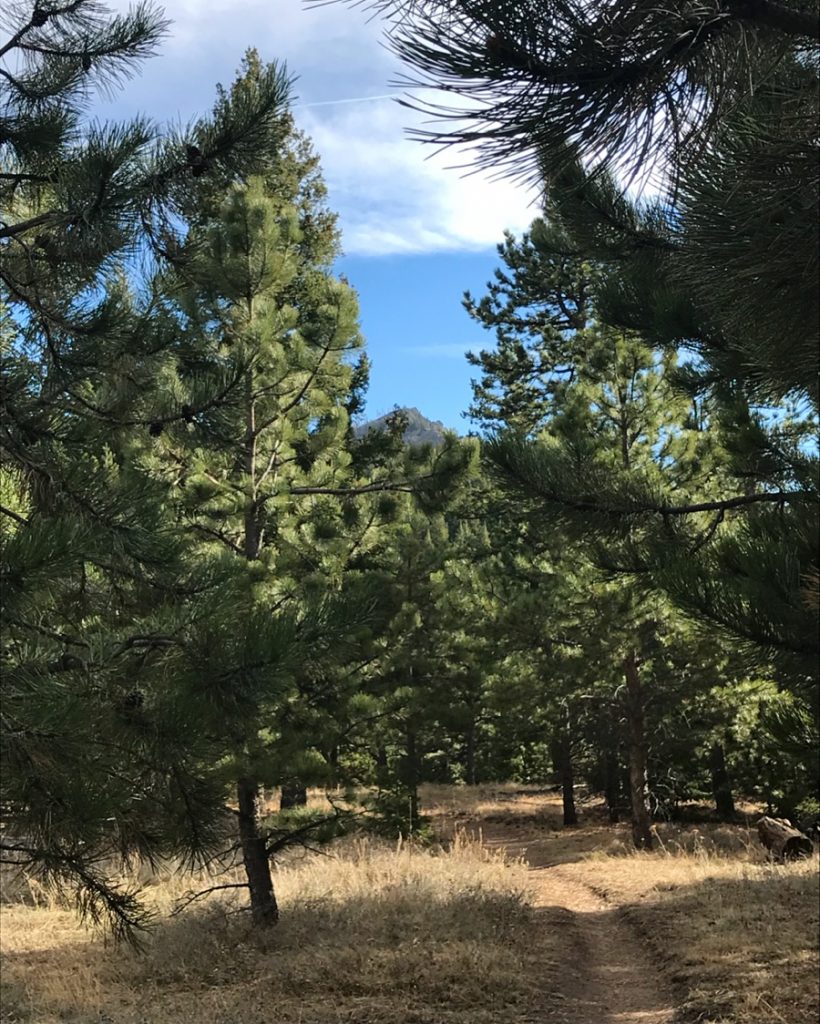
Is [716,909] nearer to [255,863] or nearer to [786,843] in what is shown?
[786,843]

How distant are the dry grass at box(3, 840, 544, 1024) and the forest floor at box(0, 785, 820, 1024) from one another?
2cm

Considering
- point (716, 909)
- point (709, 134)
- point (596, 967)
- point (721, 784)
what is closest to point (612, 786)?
point (721, 784)

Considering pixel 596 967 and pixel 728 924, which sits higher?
pixel 728 924

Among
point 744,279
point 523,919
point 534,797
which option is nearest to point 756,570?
point 744,279

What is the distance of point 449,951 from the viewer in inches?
269

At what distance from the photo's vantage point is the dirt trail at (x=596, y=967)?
5793 millimetres

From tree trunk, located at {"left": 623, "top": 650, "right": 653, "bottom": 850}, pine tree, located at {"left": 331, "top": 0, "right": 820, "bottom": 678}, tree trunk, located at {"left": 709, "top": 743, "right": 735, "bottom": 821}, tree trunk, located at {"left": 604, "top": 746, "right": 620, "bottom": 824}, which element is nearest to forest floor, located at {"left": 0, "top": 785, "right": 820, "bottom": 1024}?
tree trunk, located at {"left": 623, "top": 650, "right": 653, "bottom": 850}

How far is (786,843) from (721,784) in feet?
19.0

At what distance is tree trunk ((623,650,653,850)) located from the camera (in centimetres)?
1389

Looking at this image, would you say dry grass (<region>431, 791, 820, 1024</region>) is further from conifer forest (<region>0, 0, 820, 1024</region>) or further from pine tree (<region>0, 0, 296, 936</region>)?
pine tree (<region>0, 0, 296, 936</region>)

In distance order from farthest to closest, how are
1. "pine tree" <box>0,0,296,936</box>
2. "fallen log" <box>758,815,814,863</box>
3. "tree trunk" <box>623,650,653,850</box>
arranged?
"tree trunk" <box>623,650,653,850</box>, "fallen log" <box>758,815,814,863</box>, "pine tree" <box>0,0,296,936</box>

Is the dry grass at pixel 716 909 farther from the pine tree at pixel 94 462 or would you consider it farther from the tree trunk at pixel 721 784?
the pine tree at pixel 94 462

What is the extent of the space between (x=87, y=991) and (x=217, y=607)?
16.7ft

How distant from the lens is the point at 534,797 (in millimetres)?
23812
